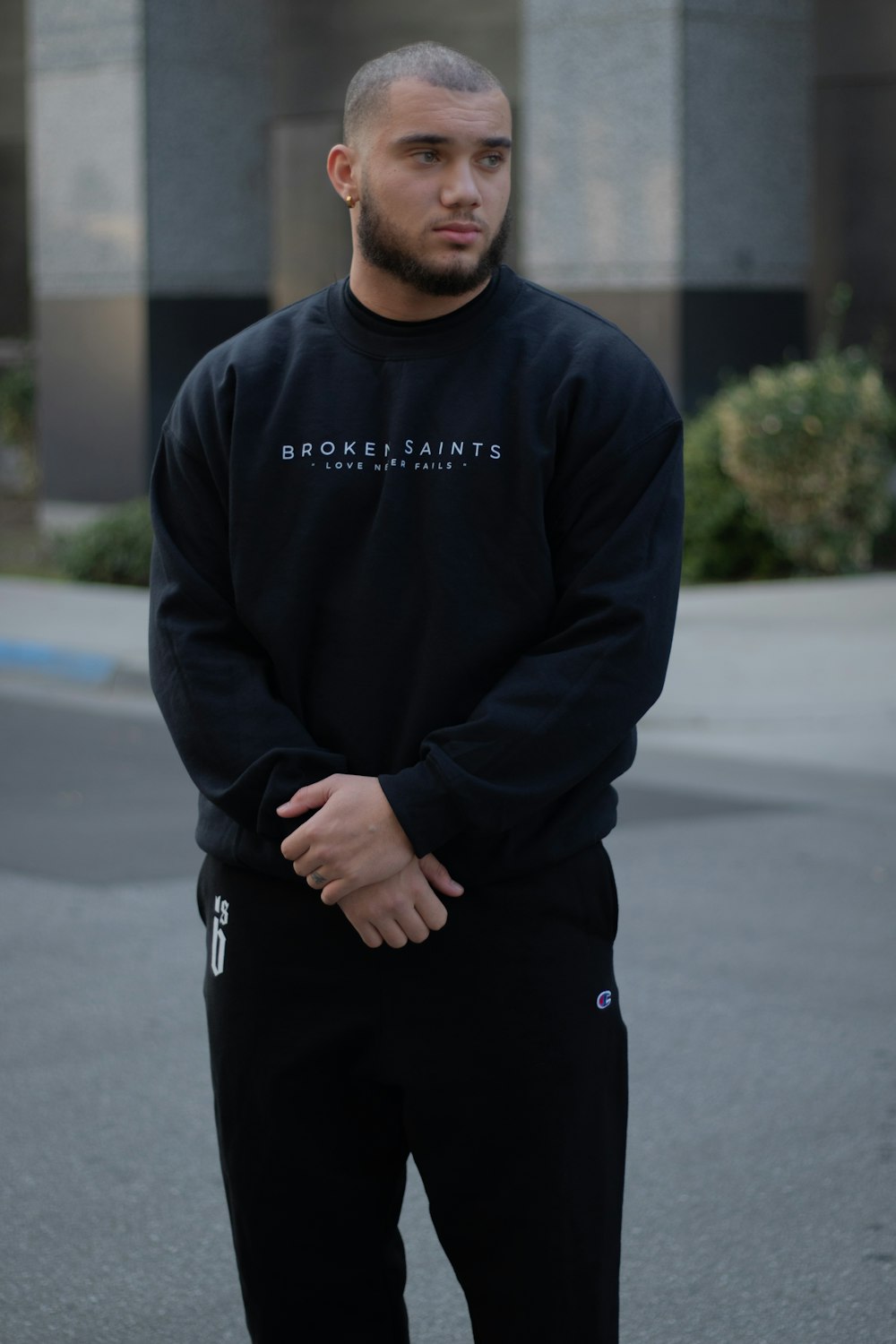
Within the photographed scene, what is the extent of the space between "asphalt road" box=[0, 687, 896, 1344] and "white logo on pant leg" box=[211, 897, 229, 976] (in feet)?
A: 4.25

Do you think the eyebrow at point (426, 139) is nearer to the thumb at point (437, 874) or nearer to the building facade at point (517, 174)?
the thumb at point (437, 874)

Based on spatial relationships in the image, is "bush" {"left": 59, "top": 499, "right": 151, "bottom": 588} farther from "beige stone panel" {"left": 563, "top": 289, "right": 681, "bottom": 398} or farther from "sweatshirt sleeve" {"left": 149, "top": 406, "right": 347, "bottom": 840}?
"sweatshirt sleeve" {"left": 149, "top": 406, "right": 347, "bottom": 840}

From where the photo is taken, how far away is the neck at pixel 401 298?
2650 millimetres

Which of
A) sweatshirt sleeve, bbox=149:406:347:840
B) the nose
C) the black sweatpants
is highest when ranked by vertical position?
the nose

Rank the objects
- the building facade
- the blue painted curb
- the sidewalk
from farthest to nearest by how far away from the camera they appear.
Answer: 1. the building facade
2. the blue painted curb
3. the sidewalk

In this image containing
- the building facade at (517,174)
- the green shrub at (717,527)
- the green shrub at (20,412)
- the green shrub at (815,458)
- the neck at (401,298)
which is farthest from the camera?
Answer: the green shrub at (20,412)

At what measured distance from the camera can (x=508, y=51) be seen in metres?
17.4

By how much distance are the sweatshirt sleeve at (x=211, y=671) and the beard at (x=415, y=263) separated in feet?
1.10

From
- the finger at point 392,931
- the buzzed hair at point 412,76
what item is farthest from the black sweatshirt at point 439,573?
the buzzed hair at point 412,76

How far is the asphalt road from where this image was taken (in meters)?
3.96

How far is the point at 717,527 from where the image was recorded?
14.8 meters

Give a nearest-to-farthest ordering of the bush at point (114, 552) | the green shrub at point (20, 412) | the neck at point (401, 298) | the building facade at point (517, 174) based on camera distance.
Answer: the neck at point (401, 298) < the building facade at point (517, 174) < the bush at point (114, 552) < the green shrub at point (20, 412)

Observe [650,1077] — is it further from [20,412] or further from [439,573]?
[20,412]

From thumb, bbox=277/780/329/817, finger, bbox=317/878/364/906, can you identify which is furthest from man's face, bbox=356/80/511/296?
finger, bbox=317/878/364/906
